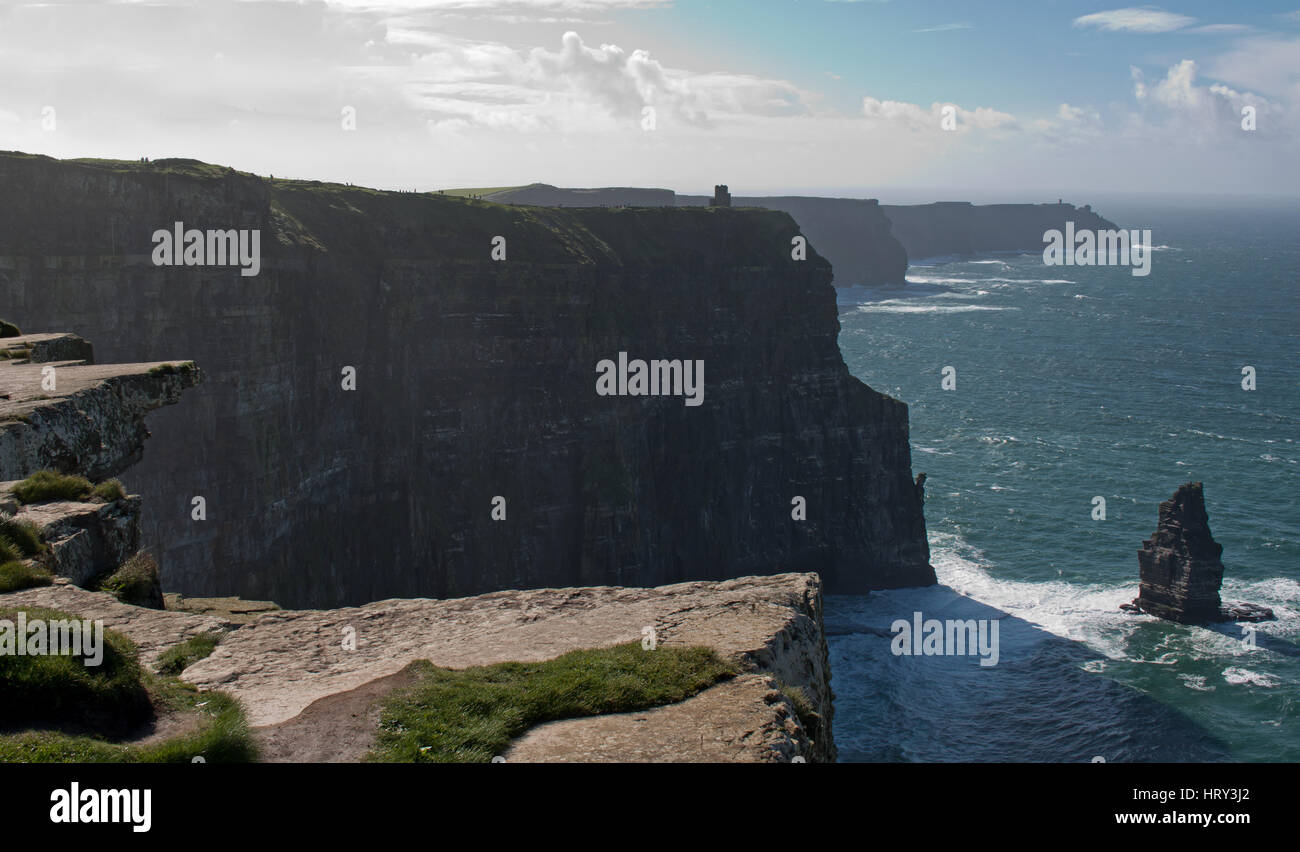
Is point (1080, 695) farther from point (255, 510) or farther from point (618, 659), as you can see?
point (618, 659)

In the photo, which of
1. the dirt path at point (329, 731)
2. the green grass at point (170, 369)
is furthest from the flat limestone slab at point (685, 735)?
the green grass at point (170, 369)

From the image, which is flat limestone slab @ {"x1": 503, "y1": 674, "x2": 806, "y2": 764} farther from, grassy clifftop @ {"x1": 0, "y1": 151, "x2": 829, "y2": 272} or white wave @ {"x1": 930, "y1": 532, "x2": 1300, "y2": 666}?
white wave @ {"x1": 930, "y1": 532, "x2": 1300, "y2": 666}

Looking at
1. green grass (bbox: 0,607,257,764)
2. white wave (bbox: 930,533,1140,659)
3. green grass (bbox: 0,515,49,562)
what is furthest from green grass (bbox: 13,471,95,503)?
white wave (bbox: 930,533,1140,659)

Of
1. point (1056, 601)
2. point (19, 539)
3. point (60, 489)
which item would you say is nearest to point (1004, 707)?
point (1056, 601)

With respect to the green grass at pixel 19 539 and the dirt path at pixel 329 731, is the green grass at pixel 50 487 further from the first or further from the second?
the dirt path at pixel 329 731

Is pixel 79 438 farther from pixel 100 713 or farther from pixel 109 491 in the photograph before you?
pixel 100 713

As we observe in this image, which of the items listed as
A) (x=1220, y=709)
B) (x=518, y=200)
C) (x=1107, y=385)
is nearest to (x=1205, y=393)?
(x=1107, y=385)
